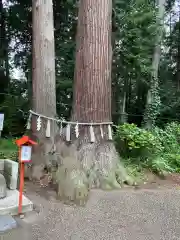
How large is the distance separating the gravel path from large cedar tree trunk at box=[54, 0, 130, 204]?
403 mm

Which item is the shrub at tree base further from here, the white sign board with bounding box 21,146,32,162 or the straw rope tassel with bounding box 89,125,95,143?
the white sign board with bounding box 21,146,32,162

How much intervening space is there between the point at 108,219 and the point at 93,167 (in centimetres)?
110

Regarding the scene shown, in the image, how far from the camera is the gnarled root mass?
12.3 ft

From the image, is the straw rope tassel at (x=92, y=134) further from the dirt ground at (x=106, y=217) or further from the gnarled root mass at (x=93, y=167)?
the dirt ground at (x=106, y=217)

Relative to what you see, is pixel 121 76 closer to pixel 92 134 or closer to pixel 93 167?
pixel 92 134

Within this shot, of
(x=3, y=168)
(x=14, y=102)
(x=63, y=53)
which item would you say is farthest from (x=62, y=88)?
(x=3, y=168)

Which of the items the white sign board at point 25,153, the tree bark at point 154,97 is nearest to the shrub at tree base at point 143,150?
the white sign board at point 25,153

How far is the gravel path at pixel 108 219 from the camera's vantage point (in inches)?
107

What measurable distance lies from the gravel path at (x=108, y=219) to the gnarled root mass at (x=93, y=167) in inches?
8.5

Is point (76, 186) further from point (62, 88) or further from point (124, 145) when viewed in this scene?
point (62, 88)

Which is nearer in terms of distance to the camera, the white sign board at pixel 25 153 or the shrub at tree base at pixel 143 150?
the white sign board at pixel 25 153

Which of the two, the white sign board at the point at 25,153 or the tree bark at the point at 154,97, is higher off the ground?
the tree bark at the point at 154,97

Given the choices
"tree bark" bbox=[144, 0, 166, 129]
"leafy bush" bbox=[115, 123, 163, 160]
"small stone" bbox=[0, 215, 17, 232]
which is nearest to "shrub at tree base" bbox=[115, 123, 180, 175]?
"leafy bush" bbox=[115, 123, 163, 160]

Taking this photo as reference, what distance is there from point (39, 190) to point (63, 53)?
17.8ft
